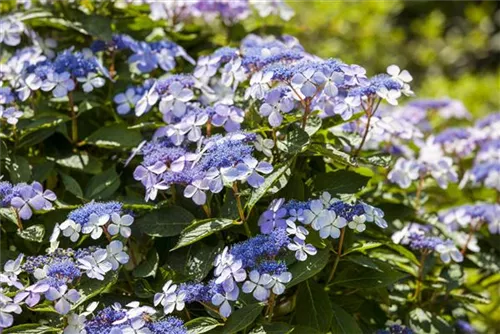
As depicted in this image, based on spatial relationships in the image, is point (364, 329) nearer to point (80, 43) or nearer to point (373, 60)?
point (80, 43)

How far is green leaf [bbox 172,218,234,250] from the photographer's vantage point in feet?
5.75

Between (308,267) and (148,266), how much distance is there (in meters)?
0.41

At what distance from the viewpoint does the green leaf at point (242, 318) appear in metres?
1.64

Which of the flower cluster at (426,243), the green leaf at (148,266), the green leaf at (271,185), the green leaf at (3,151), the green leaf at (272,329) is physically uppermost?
the green leaf at (3,151)

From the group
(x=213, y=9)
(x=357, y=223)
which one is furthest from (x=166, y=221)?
(x=213, y=9)

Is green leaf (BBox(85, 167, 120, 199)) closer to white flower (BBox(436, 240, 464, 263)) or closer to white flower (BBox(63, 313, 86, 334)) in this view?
white flower (BBox(63, 313, 86, 334))

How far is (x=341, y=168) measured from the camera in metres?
2.13

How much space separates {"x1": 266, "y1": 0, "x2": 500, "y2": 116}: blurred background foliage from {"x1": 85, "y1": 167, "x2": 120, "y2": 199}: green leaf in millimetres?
1669

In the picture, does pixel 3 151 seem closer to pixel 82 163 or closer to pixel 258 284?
pixel 82 163

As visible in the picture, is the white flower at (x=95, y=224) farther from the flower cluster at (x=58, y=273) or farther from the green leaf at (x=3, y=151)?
the green leaf at (x=3, y=151)

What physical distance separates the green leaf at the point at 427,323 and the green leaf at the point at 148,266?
2.30 ft

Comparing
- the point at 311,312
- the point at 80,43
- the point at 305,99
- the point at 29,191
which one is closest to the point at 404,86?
the point at 305,99

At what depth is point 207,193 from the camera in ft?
6.08

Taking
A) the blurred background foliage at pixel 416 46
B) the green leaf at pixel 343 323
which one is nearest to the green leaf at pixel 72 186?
the green leaf at pixel 343 323
